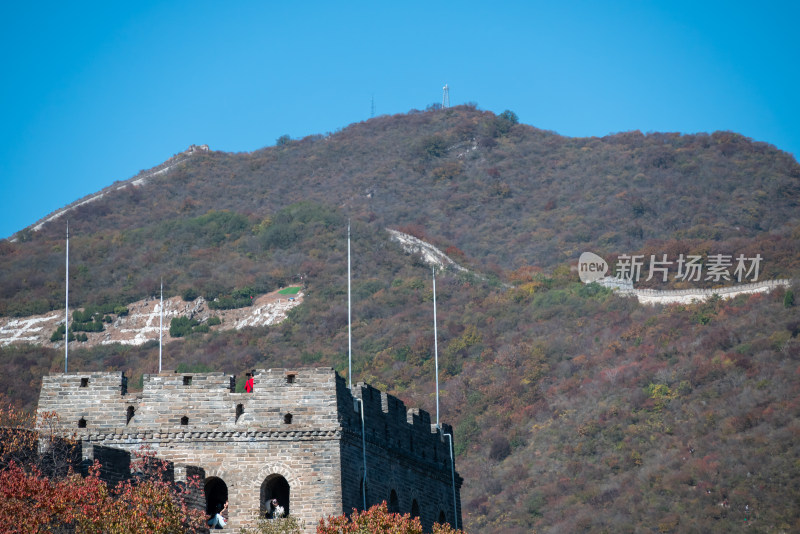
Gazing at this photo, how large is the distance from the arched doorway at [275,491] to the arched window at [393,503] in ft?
12.4

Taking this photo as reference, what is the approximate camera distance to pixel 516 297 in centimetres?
11581

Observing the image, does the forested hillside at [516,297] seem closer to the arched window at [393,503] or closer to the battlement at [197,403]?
the arched window at [393,503]

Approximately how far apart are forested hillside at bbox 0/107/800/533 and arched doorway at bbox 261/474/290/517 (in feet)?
132

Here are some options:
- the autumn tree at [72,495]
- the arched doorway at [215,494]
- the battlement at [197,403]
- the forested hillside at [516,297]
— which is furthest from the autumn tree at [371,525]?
the forested hillside at [516,297]

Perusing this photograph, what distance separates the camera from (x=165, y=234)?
457ft

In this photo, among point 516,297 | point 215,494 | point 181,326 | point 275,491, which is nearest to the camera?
point 275,491

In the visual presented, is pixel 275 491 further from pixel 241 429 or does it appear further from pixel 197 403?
pixel 197 403

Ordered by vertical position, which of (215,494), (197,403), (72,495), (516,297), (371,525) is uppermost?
(516,297)

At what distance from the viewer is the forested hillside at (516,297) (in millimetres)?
74625

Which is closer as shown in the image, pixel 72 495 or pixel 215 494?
pixel 72 495

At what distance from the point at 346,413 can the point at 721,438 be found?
48.8 m

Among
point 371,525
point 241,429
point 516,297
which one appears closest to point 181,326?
point 516,297

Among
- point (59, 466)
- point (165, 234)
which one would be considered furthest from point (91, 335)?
point (59, 466)

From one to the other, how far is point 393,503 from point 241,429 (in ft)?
17.5
